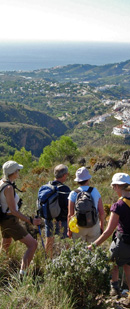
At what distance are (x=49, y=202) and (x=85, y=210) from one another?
1.63 ft

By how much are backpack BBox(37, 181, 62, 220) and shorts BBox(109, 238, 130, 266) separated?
30.6 inches

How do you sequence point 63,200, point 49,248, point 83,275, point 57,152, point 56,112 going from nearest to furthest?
point 83,275, point 49,248, point 63,200, point 57,152, point 56,112

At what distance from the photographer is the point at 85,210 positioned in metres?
2.64

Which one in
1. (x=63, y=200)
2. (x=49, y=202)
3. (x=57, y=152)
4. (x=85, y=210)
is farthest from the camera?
(x=57, y=152)

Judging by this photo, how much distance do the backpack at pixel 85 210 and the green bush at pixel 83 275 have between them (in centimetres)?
62

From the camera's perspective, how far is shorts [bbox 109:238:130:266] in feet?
8.00

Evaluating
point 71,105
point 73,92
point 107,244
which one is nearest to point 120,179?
point 107,244

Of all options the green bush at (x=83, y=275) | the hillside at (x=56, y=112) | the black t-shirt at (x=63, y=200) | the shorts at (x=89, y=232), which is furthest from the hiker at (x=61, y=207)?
the hillside at (x=56, y=112)

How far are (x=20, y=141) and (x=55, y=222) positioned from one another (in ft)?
219

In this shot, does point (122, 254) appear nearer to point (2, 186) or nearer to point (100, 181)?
point (2, 186)

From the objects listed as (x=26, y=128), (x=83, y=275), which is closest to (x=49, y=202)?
(x=83, y=275)

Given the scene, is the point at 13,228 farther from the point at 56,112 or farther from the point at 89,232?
the point at 56,112

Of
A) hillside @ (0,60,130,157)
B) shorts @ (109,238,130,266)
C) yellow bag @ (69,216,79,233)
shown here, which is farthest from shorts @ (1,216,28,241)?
hillside @ (0,60,130,157)

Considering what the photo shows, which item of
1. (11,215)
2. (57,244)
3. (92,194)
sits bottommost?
(57,244)
